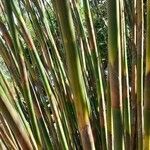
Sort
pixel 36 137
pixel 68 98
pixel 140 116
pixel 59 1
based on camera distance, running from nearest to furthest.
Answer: pixel 59 1
pixel 140 116
pixel 36 137
pixel 68 98

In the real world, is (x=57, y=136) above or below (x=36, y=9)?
below

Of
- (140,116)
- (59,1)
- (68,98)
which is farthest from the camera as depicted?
(68,98)

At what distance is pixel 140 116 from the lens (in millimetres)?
449

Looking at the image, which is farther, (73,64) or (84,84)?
(84,84)

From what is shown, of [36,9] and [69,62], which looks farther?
[36,9]

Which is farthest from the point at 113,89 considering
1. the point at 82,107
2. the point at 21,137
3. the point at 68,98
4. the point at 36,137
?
the point at 68,98

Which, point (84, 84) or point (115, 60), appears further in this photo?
point (84, 84)

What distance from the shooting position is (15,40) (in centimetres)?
54

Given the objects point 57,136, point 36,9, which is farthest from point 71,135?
point 36,9

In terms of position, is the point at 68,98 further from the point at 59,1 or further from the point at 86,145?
the point at 59,1

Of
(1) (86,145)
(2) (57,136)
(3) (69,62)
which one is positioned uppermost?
(3) (69,62)

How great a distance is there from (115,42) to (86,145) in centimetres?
14

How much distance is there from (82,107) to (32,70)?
1.71 feet

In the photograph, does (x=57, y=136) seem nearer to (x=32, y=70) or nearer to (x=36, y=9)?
(x=32, y=70)
